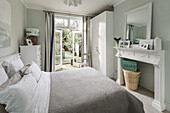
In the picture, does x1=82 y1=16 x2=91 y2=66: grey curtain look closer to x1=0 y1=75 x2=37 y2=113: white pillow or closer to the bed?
the bed

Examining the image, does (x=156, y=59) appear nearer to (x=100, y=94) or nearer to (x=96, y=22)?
(x=100, y=94)

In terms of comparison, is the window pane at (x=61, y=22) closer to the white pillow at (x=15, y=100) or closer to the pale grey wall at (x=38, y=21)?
the pale grey wall at (x=38, y=21)

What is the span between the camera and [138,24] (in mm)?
2557

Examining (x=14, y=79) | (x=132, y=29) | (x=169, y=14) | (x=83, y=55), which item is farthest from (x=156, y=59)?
(x=83, y=55)

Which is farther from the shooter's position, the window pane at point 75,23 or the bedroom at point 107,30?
the window pane at point 75,23

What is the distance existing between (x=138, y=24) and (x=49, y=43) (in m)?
3.23

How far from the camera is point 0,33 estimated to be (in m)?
1.72

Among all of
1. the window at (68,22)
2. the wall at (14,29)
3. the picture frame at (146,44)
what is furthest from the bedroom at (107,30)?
the window at (68,22)

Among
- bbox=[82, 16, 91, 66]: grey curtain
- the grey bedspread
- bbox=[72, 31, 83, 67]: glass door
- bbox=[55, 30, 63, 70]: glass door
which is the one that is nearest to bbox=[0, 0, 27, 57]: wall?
the grey bedspread

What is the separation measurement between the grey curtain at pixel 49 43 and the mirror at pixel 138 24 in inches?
111

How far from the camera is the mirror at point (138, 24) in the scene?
229cm

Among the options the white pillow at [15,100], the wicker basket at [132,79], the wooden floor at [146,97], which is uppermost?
the white pillow at [15,100]

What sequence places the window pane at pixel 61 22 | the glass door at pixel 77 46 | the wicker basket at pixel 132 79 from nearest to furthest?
the wicker basket at pixel 132 79 < the window pane at pixel 61 22 < the glass door at pixel 77 46

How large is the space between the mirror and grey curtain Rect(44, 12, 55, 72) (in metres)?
2.82
